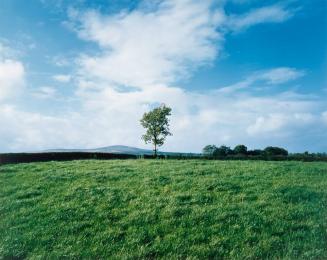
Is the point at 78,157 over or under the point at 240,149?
under

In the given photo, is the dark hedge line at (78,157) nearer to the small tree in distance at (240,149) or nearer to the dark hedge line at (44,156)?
the dark hedge line at (44,156)

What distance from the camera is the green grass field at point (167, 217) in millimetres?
10414

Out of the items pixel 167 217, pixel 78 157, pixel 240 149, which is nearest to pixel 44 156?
pixel 78 157

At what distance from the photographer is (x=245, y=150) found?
69.4m

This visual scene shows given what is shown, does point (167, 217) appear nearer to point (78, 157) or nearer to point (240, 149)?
point (78, 157)

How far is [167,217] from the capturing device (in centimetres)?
1273

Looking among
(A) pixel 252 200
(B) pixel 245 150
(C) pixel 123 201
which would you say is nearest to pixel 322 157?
(B) pixel 245 150

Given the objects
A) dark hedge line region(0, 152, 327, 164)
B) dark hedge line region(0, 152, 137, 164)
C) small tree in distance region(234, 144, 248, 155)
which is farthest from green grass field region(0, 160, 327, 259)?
small tree in distance region(234, 144, 248, 155)

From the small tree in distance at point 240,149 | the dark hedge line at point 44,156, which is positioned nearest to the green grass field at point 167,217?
the dark hedge line at point 44,156

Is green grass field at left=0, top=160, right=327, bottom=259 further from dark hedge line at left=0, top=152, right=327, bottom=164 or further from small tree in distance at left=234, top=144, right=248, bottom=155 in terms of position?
small tree in distance at left=234, top=144, right=248, bottom=155

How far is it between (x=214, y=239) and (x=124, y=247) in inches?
109

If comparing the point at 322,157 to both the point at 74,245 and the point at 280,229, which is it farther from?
the point at 74,245

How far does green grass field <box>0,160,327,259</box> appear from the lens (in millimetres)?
10414

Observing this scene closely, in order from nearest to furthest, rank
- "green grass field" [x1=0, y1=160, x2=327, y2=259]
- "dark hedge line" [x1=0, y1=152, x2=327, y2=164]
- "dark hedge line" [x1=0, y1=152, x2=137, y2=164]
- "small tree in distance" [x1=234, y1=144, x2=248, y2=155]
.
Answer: "green grass field" [x1=0, y1=160, x2=327, y2=259] → "dark hedge line" [x1=0, y1=152, x2=137, y2=164] → "dark hedge line" [x1=0, y1=152, x2=327, y2=164] → "small tree in distance" [x1=234, y1=144, x2=248, y2=155]
